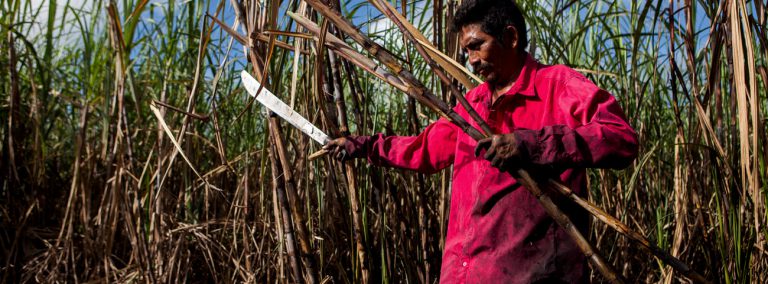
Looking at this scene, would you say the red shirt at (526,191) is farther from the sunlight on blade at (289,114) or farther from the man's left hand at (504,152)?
the sunlight on blade at (289,114)

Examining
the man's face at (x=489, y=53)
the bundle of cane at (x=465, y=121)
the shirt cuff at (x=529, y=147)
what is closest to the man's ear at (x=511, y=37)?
the man's face at (x=489, y=53)

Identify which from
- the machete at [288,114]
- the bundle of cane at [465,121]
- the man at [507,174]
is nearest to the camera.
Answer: the bundle of cane at [465,121]

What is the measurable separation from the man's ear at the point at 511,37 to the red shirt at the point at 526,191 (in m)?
0.04

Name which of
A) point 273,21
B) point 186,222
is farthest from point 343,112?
point 186,222

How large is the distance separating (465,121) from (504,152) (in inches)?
3.0

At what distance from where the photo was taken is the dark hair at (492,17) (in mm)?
1327

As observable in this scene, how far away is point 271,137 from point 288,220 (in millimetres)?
172

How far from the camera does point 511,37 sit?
1.35 m

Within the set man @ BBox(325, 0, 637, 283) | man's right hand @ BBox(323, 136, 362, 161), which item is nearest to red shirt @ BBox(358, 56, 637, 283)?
man @ BBox(325, 0, 637, 283)

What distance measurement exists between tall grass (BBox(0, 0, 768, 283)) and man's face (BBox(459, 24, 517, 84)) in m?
0.26

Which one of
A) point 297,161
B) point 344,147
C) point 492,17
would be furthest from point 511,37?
point 297,161

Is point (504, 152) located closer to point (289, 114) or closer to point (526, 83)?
point (526, 83)

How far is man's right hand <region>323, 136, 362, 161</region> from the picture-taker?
4.83 feet

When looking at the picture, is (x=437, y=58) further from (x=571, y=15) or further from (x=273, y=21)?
(x=571, y=15)
